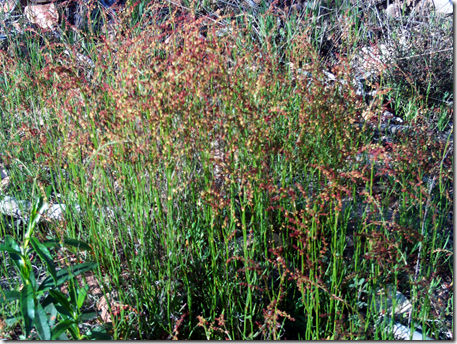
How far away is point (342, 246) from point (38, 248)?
1.20 m

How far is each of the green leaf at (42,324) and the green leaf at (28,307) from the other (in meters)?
0.02

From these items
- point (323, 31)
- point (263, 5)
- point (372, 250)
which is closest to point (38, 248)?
point (372, 250)

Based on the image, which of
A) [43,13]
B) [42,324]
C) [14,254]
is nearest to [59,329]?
[42,324]

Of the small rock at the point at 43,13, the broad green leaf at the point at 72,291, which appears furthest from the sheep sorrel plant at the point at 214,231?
the small rock at the point at 43,13

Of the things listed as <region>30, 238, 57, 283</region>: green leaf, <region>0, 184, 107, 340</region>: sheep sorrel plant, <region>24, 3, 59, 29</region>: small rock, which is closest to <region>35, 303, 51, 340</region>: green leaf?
<region>0, 184, 107, 340</region>: sheep sorrel plant

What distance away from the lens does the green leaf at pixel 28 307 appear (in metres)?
1.38

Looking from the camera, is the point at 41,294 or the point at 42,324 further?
the point at 41,294

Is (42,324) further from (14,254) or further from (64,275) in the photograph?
(14,254)

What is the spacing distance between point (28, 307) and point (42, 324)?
7 centimetres

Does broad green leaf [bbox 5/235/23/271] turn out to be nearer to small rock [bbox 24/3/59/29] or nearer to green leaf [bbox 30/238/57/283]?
green leaf [bbox 30/238/57/283]

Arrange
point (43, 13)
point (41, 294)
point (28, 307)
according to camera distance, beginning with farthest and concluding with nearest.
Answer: point (43, 13), point (41, 294), point (28, 307)

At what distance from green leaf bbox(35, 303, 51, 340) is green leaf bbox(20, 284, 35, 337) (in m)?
0.02

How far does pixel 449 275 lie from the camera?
2197 mm

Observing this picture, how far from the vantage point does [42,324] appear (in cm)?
142
